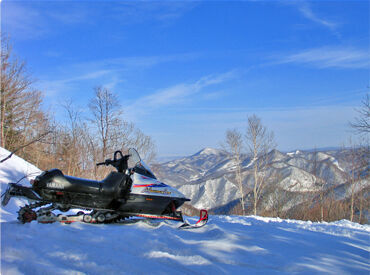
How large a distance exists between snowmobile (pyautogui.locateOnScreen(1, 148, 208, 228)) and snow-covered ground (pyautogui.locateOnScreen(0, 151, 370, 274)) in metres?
0.59

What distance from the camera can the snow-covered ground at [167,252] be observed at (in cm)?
296

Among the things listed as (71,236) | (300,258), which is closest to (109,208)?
(71,236)

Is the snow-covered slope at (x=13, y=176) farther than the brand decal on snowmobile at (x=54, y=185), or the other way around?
the snow-covered slope at (x=13, y=176)

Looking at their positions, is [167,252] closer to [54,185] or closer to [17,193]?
[54,185]

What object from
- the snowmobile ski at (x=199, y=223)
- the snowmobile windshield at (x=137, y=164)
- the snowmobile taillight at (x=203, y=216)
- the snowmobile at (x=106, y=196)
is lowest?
the snowmobile ski at (x=199, y=223)

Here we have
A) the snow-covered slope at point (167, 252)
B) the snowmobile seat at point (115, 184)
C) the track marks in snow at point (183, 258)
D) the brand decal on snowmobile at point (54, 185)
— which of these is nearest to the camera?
the snow-covered slope at point (167, 252)

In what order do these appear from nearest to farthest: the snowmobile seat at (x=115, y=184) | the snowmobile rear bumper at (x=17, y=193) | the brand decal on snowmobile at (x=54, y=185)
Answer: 1. the snowmobile rear bumper at (x=17, y=193)
2. the brand decal on snowmobile at (x=54, y=185)
3. the snowmobile seat at (x=115, y=184)

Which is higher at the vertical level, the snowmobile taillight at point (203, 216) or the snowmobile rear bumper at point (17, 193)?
the snowmobile rear bumper at point (17, 193)

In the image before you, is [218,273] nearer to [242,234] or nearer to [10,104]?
[242,234]

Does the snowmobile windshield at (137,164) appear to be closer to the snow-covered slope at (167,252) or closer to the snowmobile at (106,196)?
the snowmobile at (106,196)

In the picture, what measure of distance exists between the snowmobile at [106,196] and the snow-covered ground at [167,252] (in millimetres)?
592

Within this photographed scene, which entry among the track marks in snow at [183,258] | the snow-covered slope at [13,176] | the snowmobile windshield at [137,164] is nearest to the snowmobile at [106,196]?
the snowmobile windshield at [137,164]

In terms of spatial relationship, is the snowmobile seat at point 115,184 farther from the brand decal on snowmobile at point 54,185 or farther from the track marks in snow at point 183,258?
the track marks in snow at point 183,258

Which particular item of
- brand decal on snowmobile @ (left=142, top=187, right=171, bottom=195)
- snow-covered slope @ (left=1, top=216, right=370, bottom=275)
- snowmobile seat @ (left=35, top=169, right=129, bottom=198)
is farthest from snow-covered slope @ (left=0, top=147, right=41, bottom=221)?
brand decal on snowmobile @ (left=142, top=187, right=171, bottom=195)
